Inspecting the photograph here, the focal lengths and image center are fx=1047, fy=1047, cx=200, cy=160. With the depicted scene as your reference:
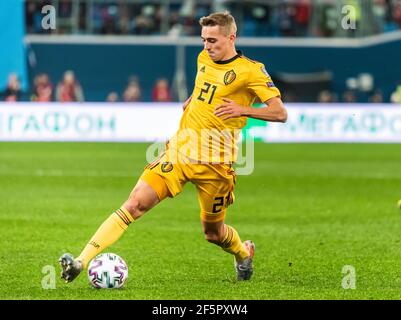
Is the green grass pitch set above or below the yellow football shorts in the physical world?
below

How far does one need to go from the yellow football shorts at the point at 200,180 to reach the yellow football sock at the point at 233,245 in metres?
0.29

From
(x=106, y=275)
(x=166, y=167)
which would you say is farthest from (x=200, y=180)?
(x=106, y=275)

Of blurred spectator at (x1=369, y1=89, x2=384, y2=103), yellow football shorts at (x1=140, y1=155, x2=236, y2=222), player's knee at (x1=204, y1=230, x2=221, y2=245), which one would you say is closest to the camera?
yellow football shorts at (x1=140, y1=155, x2=236, y2=222)

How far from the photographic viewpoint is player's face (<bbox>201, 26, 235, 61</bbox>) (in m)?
8.95

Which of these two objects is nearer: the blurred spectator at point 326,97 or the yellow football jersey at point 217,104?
the yellow football jersey at point 217,104

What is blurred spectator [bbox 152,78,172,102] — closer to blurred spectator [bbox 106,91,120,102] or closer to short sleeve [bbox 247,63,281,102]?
blurred spectator [bbox 106,91,120,102]

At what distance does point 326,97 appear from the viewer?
3384 cm

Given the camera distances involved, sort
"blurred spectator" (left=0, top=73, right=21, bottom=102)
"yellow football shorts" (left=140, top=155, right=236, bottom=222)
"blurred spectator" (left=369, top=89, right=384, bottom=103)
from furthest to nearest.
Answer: "blurred spectator" (left=369, top=89, right=384, bottom=103) < "blurred spectator" (left=0, top=73, right=21, bottom=102) < "yellow football shorts" (left=140, top=155, right=236, bottom=222)

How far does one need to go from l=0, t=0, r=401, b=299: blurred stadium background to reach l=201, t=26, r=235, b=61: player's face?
2.04 m

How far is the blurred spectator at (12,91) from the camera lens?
30.6 meters

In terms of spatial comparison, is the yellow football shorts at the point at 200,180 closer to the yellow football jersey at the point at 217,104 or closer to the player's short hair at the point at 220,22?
the yellow football jersey at the point at 217,104

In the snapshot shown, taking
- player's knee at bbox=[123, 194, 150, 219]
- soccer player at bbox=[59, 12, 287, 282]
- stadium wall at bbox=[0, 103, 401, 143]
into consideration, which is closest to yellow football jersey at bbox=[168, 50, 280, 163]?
soccer player at bbox=[59, 12, 287, 282]

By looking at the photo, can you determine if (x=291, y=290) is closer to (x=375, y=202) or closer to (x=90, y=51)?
(x=375, y=202)

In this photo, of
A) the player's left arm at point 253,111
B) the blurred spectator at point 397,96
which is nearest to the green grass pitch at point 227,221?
the player's left arm at point 253,111
